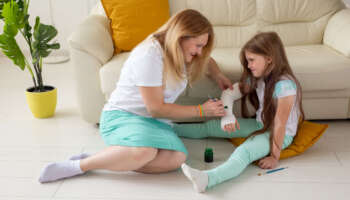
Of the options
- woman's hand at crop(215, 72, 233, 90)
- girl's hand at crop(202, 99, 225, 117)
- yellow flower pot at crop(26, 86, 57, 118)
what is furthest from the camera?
yellow flower pot at crop(26, 86, 57, 118)

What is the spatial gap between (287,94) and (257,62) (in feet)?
0.72

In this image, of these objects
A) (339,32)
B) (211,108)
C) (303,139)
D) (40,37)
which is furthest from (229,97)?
(40,37)

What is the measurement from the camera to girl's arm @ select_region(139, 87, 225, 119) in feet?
6.73

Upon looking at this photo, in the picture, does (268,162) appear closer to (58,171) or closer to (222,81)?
(222,81)

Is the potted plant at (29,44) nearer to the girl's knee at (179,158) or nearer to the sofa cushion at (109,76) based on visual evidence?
the sofa cushion at (109,76)

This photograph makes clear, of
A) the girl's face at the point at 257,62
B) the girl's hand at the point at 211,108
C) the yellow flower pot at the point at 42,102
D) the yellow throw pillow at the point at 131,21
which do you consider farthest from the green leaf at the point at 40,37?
the girl's face at the point at 257,62

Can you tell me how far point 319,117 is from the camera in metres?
2.60

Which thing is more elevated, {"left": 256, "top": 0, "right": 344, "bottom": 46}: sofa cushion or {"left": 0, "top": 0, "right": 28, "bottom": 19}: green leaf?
{"left": 0, "top": 0, "right": 28, "bottom": 19}: green leaf

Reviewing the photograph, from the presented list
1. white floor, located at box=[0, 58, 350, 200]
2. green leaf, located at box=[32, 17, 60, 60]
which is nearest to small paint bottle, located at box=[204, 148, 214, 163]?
white floor, located at box=[0, 58, 350, 200]

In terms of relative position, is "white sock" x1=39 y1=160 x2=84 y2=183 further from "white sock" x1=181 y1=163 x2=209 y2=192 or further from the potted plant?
the potted plant

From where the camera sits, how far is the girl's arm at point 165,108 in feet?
6.73

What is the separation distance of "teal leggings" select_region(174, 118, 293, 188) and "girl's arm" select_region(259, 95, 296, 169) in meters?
0.03

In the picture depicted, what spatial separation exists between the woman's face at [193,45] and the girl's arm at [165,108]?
8.6 inches

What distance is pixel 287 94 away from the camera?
7.06ft
